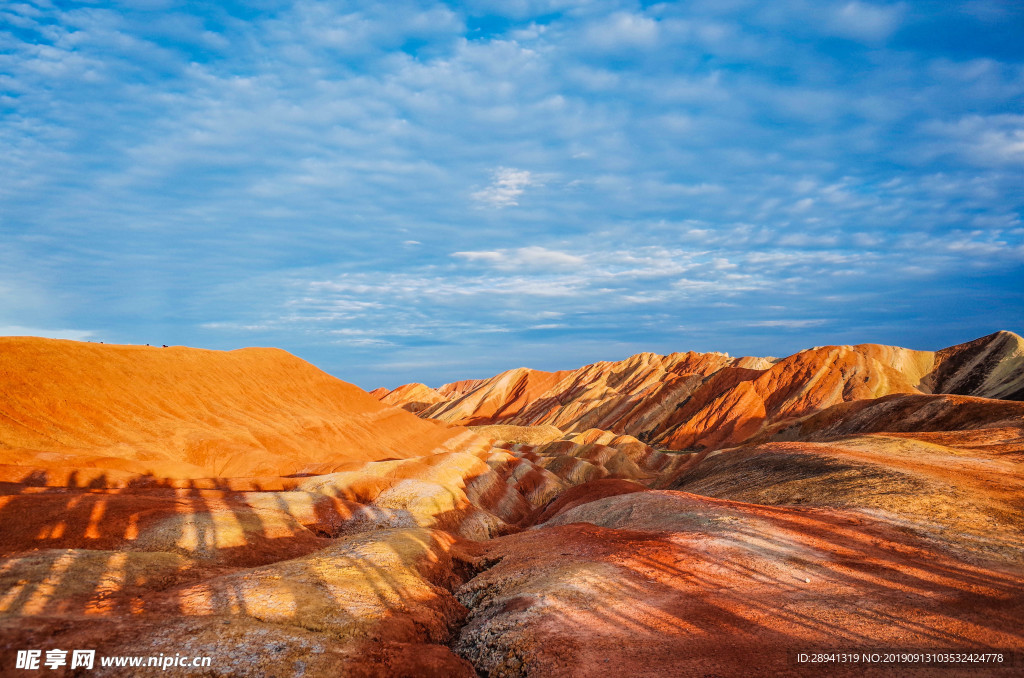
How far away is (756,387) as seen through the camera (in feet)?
367

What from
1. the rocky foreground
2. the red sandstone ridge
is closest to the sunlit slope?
the rocky foreground

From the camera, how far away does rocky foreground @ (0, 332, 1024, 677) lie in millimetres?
13758

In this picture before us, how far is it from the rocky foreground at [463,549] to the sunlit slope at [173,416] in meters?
0.28

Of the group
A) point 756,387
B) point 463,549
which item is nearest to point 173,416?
point 463,549

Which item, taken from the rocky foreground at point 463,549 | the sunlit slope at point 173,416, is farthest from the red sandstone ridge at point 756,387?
the sunlit slope at point 173,416

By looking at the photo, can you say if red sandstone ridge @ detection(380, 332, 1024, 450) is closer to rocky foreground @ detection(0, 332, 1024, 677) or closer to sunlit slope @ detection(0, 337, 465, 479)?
rocky foreground @ detection(0, 332, 1024, 677)

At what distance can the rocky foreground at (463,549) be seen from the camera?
542 inches

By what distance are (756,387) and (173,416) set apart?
100796 mm

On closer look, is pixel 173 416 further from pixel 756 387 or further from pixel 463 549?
pixel 756 387

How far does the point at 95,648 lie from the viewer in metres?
12.0

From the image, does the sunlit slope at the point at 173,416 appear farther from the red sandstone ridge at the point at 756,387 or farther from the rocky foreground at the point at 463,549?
the red sandstone ridge at the point at 756,387

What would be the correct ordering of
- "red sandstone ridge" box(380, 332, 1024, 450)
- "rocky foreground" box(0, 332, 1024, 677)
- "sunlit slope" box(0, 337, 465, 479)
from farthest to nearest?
1. "red sandstone ridge" box(380, 332, 1024, 450)
2. "sunlit slope" box(0, 337, 465, 479)
3. "rocky foreground" box(0, 332, 1024, 677)

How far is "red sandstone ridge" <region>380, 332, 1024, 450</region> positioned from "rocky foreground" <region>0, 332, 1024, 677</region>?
45.8 m

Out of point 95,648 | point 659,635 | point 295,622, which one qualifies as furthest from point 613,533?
point 95,648
